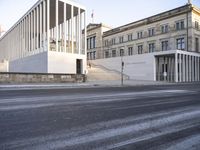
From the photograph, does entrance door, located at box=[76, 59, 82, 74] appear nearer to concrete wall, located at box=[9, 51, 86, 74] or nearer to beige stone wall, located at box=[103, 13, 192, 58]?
concrete wall, located at box=[9, 51, 86, 74]

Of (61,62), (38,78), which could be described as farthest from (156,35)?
(38,78)

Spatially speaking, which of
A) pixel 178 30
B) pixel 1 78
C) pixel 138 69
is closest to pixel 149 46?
pixel 178 30

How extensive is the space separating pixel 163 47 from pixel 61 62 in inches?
975

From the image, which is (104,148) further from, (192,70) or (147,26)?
(147,26)

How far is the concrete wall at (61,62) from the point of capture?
95.3ft

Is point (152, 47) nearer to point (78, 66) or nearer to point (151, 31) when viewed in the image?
point (151, 31)

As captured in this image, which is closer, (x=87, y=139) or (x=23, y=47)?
(x=87, y=139)

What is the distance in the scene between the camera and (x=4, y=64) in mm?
53062

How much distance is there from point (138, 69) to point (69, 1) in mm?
17526

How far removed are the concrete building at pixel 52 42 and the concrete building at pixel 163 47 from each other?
10803 millimetres

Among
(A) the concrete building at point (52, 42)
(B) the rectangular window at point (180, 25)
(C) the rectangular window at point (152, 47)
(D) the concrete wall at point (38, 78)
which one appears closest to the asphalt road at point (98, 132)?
(D) the concrete wall at point (38, 78)

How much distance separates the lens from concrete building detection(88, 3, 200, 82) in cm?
3572

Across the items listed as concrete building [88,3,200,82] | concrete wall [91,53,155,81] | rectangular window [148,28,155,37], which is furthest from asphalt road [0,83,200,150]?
rectangular window [148,28,155,37]

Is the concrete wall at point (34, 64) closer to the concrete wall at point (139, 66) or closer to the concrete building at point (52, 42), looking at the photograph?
the concrete building at point (52, 42)
